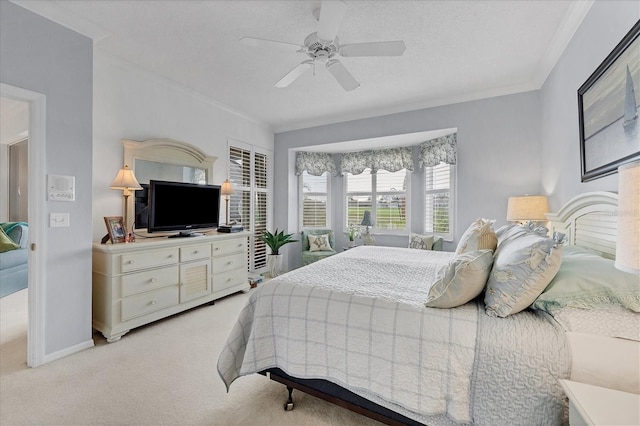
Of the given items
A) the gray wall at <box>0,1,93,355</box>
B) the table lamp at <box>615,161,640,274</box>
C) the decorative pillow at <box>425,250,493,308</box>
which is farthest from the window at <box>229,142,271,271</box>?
the table lamp at <box>615,161,640,274</box>

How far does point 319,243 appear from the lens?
5.02m

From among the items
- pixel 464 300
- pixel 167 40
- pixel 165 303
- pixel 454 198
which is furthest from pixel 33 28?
pixel 454 198

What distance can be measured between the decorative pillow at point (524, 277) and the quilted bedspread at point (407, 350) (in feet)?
0.21

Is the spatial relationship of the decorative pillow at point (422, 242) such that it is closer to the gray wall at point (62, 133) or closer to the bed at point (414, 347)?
the bed at point (414, 347)

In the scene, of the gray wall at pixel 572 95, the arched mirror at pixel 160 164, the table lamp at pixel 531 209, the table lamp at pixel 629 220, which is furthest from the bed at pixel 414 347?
the arched mirror at pixel 160 164

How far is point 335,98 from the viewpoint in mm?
3938

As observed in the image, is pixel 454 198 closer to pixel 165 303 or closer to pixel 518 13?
pixel 518 13

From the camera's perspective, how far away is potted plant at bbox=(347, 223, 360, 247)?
5.04m

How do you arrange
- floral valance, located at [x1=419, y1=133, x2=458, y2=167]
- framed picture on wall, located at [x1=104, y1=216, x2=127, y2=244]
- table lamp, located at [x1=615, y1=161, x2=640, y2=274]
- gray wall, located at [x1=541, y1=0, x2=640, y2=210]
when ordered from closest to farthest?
table lamp, located at [x1=615, y1=161, x2=640, y2=274]
gray wall, located at [x1=541, y1=0, x2=640, y2=210]
framed picture on wall, located at [x1=104, y1=216, x2=127, y2=244]
floral valance, located at [x1=419, y1=133, x2=458, y2=167]

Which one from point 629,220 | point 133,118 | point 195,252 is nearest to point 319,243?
point 195,252

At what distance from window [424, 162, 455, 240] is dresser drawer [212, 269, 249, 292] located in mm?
3045

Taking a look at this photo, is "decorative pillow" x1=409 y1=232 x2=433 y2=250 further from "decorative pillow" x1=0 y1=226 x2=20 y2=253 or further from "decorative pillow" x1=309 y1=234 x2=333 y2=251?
"decorative pillow" x1=0 y1=226 x2=20 y2=253

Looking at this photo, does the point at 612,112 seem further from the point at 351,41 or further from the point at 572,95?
the point at 351,41

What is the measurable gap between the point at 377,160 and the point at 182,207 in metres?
3.29
